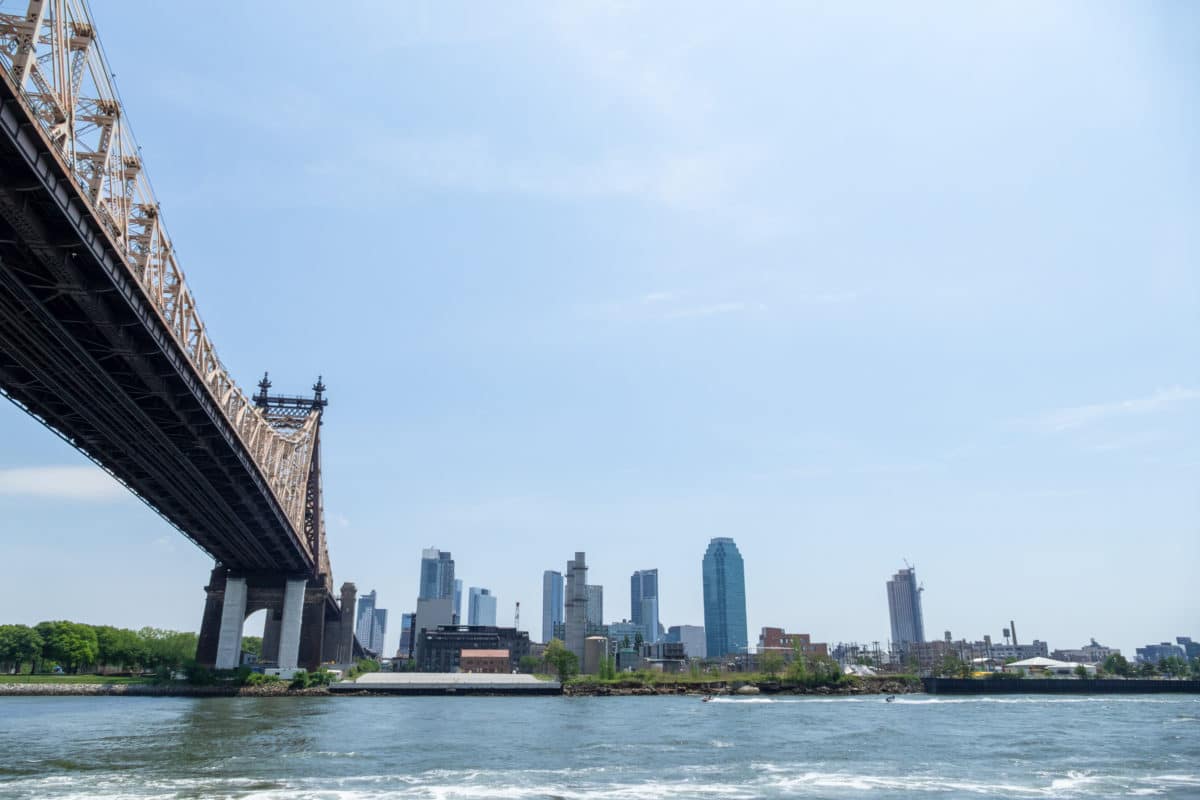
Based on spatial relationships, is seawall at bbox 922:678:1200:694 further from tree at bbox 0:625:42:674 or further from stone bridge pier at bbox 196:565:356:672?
tree at bbox 0:625:42:674

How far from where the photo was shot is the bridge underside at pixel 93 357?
2731cm

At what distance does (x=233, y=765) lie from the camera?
3497 centimetres

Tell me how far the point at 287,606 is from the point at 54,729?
59234mm

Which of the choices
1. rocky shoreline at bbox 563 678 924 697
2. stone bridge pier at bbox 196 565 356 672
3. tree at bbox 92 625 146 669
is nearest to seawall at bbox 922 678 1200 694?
rocky shoreline at bbox 563 678 924 697

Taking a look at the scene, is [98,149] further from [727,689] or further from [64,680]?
[727,689]

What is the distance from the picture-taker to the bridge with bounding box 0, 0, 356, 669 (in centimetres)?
2625

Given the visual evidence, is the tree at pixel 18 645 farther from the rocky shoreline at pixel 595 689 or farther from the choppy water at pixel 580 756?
the choppy water at pixel 580 756

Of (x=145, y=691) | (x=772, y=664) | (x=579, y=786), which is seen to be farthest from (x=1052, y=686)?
(x=145, y=691)

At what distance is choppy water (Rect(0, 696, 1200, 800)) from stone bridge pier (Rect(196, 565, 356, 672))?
120ft

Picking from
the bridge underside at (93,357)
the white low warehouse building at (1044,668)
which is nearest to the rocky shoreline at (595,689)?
the bridge underside at (93,357)

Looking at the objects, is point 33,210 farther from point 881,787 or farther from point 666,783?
point 881,787

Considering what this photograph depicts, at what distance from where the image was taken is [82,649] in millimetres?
122625

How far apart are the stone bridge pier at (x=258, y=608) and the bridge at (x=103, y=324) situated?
22876 millimetres

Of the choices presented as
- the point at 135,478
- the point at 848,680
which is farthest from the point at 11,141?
the point at 848,680
